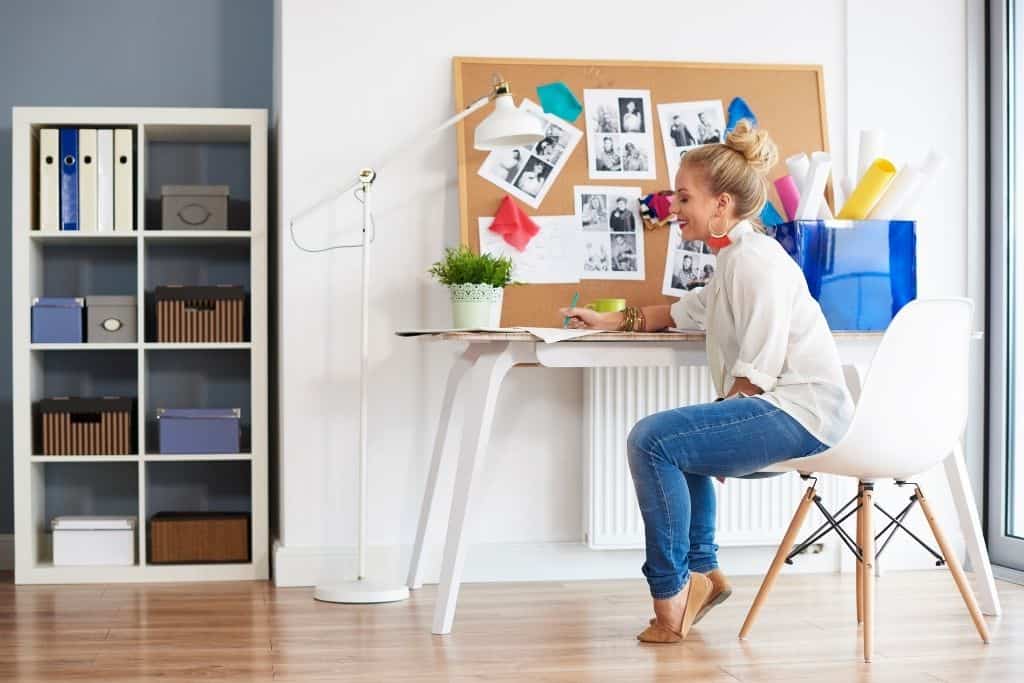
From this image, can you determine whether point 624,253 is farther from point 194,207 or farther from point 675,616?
point 194,207

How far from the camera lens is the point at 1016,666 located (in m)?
2.47

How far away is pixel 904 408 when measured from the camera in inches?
100

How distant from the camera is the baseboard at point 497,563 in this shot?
3.43m

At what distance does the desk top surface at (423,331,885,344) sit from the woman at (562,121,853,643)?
0.62ft

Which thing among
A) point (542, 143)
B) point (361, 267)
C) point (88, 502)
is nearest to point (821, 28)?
point (542, 143)

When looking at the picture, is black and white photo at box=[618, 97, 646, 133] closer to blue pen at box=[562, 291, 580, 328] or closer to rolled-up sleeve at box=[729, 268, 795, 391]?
blue pen at box=[562, 291, 580, 328]

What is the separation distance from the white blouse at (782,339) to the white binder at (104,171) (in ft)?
6.19

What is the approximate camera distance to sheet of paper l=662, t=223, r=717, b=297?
351 centimetres

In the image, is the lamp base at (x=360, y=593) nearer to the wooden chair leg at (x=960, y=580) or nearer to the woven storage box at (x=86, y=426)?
the woven storage box at (x=86, y=426)

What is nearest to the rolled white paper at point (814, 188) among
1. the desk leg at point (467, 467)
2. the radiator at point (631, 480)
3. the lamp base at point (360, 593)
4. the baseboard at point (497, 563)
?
the radiator at point (631, 480)

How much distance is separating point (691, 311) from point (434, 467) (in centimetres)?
83

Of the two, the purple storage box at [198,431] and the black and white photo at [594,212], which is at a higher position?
the black and white photo at [594,212]

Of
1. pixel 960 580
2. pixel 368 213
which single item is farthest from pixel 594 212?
pixel 960 580

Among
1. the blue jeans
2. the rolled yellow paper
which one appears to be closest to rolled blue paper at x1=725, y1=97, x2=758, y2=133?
the rolled yellow paper
